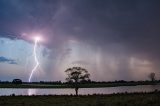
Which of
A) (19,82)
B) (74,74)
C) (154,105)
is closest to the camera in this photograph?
(154,105)

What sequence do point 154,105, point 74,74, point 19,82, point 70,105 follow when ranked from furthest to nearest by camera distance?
1. point 19,82
2. point 74,74
3. point 70,105
4. point 154,105

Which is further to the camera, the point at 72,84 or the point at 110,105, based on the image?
the point at 72,84

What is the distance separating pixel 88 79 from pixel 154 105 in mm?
63744

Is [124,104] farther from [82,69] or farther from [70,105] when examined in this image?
[82,69]

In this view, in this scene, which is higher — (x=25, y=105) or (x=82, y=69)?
(x=82, y=69)

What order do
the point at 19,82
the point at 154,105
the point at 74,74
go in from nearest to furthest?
the point at 154,105, the point at 74,74, the point at 19,82

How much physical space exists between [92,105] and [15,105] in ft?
34.9

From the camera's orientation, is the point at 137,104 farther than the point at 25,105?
No

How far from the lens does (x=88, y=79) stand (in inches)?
3866

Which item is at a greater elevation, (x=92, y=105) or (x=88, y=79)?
(x=88, y=79)

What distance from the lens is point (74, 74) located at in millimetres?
97438

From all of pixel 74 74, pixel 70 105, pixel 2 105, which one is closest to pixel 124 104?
pixel 70 105

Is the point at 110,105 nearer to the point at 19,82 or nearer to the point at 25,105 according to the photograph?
the point at 25,105

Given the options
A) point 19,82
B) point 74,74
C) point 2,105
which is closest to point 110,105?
point 2,105
